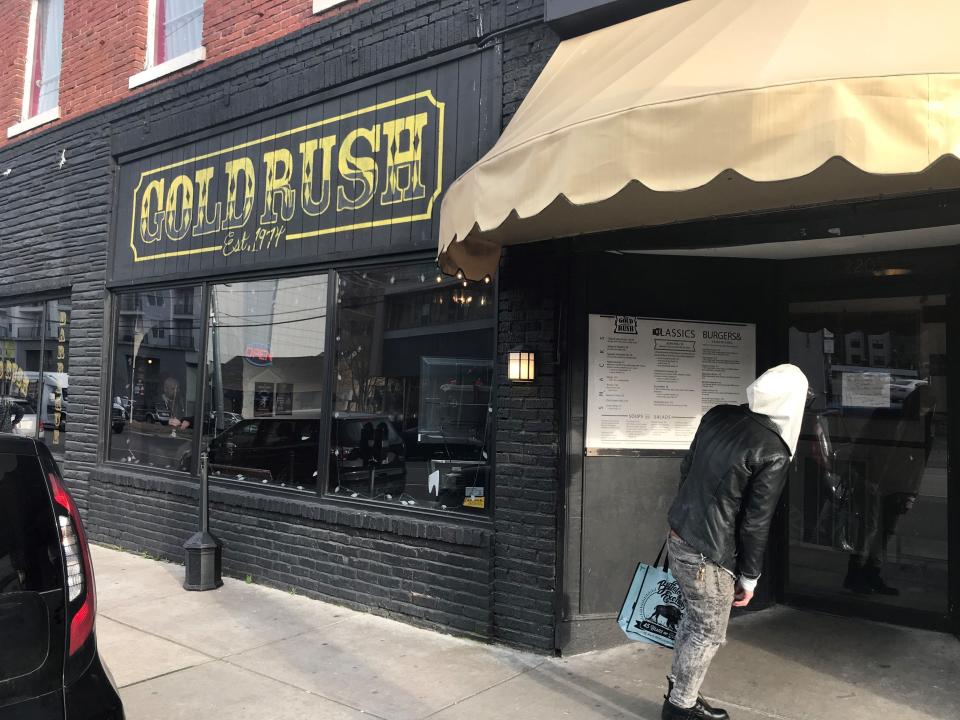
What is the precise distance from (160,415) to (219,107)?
3114 mm

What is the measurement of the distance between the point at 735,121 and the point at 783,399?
50.2 inches

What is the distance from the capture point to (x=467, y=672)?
15.0 ft

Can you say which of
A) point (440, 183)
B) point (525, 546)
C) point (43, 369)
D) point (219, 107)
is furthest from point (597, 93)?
point (43, 369)

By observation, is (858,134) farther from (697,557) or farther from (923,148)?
(697,557)

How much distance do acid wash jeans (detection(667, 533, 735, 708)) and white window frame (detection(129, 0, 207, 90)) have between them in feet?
21.7

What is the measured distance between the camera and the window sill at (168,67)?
24.6 feet

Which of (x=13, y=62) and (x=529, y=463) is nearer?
(x=529, y=463)

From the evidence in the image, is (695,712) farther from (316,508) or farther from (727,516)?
(316,508)

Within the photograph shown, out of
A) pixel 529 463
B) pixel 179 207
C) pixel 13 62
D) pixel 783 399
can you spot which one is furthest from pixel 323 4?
pixel 13 62

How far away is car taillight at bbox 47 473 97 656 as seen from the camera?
2.56 metres

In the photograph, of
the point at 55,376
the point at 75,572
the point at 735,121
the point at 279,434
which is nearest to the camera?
the point at 75,572

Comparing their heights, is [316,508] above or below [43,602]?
below

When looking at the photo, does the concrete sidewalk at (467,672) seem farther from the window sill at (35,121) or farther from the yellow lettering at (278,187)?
the window sill at (35,121)

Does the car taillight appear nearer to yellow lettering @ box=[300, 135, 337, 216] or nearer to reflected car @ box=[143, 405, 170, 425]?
yellow lettering @ box=[300, 135, 337, 216]
